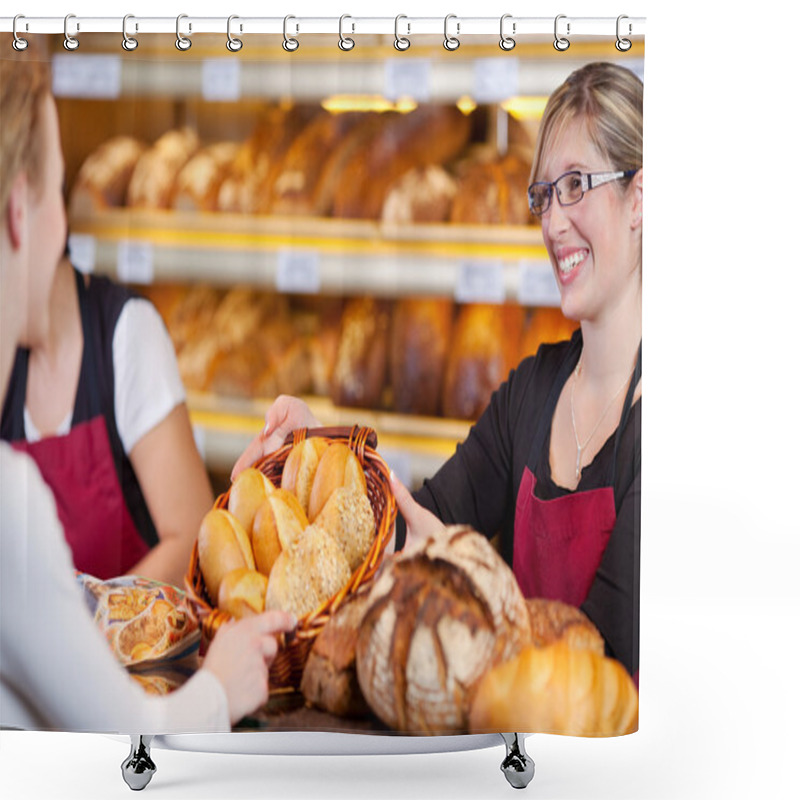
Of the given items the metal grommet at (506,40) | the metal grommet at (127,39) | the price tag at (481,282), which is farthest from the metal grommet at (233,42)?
the price tag at (481,282)

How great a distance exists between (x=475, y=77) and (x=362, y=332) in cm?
61

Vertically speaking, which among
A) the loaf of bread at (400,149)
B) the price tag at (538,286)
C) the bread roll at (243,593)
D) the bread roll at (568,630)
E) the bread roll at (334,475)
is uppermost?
the loaf of bread at (400,149)

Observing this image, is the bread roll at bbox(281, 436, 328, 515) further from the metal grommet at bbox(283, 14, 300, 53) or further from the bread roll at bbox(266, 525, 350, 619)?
the metal grommet at bbox(283, 14, 300, 53)

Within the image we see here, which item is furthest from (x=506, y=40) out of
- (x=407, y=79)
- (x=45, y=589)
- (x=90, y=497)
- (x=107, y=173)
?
(x=45, y=589)

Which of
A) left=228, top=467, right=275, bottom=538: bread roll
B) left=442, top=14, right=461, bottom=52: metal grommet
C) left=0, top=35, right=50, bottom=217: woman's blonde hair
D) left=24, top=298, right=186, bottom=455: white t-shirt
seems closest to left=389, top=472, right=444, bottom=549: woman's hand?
left=228, top=467, right=275, bottom=538: bread roll

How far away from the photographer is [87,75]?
96.7 inches

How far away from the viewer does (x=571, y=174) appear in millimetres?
2420

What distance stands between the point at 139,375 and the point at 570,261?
3.23 ft

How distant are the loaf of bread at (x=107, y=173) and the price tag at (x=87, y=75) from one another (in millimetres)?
112

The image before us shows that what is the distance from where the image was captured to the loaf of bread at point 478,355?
2.47m

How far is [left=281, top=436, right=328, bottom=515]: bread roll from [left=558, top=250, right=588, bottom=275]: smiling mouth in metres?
0.65

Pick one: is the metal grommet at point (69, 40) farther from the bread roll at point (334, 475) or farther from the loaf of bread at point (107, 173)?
the bread roll at point (334, 475)

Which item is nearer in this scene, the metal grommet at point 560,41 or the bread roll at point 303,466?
the metal grommet at point 560,41

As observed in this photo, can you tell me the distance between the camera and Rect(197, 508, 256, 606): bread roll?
8.13ft
